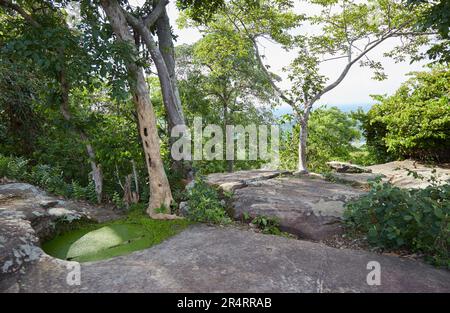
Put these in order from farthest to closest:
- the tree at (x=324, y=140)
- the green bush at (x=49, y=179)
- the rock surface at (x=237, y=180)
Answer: the tree at (x=324, y=140), the rock surface at (x=237, y=180), the green bush at (x=49, y=179)

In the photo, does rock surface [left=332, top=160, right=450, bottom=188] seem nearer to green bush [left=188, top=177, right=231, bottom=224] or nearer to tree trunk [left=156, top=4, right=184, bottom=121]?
green bush [left=188, top=177, right=231, bottom=224]

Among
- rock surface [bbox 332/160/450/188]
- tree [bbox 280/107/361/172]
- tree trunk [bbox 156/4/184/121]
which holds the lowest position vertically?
rock surface [bbox 332/160/450/188]

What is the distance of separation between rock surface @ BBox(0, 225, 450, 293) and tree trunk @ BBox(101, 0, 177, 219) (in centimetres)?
168

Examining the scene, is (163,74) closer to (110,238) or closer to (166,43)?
(166,43)

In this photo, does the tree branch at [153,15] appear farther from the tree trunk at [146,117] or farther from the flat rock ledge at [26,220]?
the flat rock ledge at [26,220]

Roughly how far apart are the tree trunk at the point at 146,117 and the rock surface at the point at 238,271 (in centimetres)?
168

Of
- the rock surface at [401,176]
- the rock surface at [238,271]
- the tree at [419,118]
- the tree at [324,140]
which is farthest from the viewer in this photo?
the tree at [324,140]

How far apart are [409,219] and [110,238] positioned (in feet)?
12.7

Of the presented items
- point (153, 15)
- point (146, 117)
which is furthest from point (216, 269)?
point (153, 15)

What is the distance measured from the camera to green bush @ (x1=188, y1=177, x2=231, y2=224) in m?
4.84

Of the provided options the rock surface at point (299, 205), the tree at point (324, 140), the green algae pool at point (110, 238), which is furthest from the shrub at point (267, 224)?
the tree at point (324, 140)

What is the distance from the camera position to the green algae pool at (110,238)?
12.7ft

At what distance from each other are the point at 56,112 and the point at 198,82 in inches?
287

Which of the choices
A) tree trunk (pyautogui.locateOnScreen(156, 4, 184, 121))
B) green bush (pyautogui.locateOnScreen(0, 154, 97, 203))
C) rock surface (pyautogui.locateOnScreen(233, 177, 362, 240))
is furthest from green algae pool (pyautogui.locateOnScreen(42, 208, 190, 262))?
tree trunk (pyautogui.locateOnScreen(156, 4, 184, 121))
